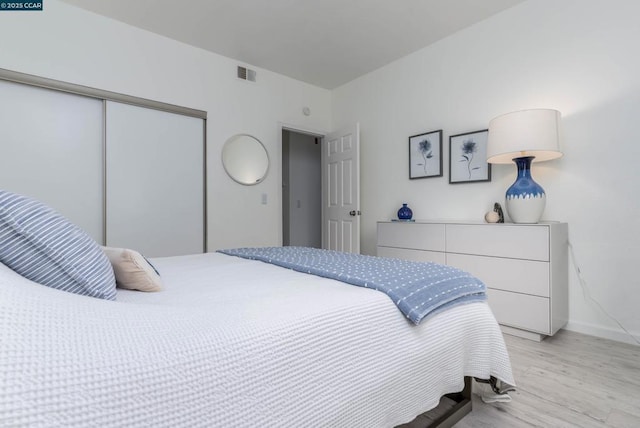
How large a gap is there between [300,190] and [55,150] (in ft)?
10.7

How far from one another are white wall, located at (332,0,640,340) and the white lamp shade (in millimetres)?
297

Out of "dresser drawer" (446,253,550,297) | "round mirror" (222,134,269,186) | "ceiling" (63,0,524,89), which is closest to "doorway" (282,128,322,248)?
"round mirror" (222,134,269,186)

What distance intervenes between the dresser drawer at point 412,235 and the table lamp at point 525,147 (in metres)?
0.58

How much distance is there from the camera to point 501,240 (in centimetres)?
235

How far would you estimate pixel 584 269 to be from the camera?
2.37 m

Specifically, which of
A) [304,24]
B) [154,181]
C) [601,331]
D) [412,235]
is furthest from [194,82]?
[601,331]

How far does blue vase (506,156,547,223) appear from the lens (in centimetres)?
231

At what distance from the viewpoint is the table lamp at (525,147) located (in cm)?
221

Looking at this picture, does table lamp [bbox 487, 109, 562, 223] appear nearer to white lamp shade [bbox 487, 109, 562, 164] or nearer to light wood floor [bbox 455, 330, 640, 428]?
white lamp shade [bbox 487, 109, 562, 164]

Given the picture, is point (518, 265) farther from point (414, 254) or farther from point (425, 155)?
point (425, 155)

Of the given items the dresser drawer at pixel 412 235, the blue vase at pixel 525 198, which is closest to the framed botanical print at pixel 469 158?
the blue vase at pixel 525 198

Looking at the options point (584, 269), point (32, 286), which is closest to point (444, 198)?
point (584, 269)

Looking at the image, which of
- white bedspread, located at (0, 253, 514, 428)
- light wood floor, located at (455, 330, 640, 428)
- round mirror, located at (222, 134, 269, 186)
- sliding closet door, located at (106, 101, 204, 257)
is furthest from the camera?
round mirror, located at (222, 134, 269, 186)

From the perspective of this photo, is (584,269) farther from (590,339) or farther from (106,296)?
(106,296)
